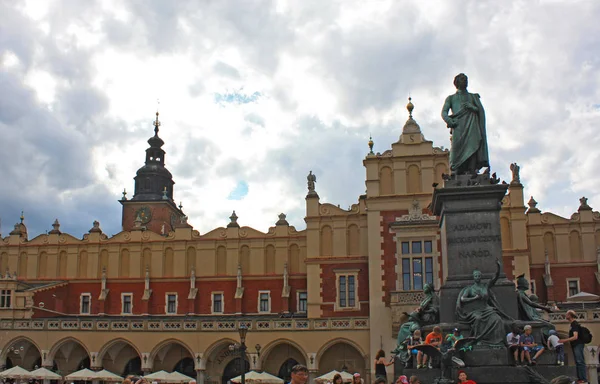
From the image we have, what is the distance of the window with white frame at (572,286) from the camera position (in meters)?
39.8

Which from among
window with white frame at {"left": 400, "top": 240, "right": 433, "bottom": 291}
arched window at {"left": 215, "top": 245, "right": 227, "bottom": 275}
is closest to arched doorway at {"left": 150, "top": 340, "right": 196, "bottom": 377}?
arched window at {"left": 215, "top": 245, "right": 227, "bottom": 275}

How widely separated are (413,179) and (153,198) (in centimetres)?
3667

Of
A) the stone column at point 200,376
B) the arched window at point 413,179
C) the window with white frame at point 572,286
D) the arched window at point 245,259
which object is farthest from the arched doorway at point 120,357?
the window with white frame at point 572,286

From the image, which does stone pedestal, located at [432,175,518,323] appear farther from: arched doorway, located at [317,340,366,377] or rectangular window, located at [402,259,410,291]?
arched doorway, located at [317,340,366,377]

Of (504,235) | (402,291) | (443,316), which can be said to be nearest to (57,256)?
(402,291)

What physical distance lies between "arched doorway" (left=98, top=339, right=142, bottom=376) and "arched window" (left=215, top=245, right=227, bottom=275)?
738 cm

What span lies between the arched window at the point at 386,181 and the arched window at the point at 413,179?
0.90 m

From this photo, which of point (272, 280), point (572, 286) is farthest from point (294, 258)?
point (572, 286)

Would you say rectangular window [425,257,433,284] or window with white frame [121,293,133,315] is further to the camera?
window with white frame [121,293,133,315]

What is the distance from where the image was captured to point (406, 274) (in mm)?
37562

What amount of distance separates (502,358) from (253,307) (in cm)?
3245

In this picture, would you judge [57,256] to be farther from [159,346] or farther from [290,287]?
[290,287]

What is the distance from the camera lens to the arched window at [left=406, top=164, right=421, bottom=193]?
39000 millimetres

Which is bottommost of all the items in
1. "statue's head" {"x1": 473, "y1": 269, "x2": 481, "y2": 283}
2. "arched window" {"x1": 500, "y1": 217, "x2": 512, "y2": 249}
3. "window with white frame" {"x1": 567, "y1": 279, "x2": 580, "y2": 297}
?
"statue's head" {"x1": 473, "y1": 269, "x2": 481, "y2": 283}
